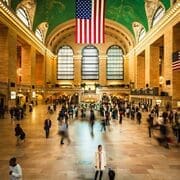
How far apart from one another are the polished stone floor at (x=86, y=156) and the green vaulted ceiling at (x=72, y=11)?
78.9ft

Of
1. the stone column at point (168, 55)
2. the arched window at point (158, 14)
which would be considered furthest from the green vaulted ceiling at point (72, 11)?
the stone column at point (168, 55)

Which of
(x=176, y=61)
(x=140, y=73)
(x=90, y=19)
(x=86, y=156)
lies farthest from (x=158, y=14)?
(x=86, y=156)

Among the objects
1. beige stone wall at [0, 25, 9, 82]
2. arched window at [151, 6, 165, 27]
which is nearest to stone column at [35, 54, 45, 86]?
arched window at [151, 6, 165, 27]

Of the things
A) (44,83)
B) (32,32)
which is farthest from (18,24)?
(44,83)

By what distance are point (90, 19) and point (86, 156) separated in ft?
42.3

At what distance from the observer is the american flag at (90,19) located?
68.5 feet

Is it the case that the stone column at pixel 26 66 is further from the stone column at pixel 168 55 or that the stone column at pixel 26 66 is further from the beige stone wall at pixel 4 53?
the stone column at pixel 168 55

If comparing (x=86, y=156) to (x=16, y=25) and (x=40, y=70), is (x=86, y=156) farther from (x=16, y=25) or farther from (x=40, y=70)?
(x=40, y=70)

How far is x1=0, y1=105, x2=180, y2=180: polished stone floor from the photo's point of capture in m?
8.09

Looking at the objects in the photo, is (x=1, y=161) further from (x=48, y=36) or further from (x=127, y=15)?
(x=48, y=36)

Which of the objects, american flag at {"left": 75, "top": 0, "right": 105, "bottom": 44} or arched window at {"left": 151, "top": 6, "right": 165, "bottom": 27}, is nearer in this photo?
american flag at {"left": 75, "top": 0, "right": 105, "bottom": 44}

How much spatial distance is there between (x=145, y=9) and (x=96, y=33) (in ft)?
51.9

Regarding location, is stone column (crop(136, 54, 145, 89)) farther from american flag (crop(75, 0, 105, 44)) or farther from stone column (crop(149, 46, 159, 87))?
american flag (crop(75, 0, 105, 44))

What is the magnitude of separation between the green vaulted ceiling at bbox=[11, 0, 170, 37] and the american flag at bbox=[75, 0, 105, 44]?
1447 centimetres
